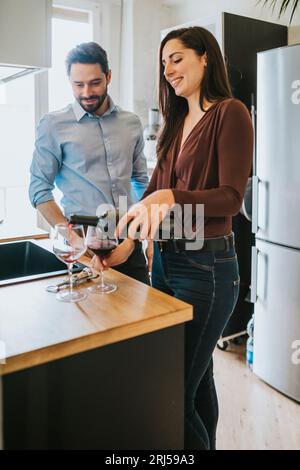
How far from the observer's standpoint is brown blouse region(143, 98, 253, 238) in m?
1.18

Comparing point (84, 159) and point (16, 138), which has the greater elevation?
point (16, 138)

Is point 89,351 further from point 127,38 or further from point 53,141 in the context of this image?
point 127,38

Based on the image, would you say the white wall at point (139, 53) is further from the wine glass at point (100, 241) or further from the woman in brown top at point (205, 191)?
the wine glass at point (100, 241)

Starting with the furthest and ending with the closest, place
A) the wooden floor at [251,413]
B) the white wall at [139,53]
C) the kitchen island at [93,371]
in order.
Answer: the white wall at [139,53]
the wooden floor at [251,413]
the kitchen island at [93,371]

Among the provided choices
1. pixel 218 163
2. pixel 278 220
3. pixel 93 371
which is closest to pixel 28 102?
pixel 278 220

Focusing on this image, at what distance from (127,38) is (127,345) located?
292 centimetres

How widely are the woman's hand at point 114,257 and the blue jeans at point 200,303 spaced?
0.43ft

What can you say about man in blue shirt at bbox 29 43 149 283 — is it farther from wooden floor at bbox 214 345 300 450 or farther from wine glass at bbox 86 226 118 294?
wooden floor at bbox 214 345 300 450

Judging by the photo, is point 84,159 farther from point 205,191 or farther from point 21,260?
point 205,191

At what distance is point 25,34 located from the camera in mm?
1184

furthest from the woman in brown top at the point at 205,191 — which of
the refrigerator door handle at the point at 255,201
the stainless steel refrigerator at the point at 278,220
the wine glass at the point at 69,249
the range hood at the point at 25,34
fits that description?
the refrigerator door handle at the point at 255,201

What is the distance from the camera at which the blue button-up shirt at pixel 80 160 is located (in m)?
1.79

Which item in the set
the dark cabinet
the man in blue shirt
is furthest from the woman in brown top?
the dark cabinet

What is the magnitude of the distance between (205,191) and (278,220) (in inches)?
48.9
